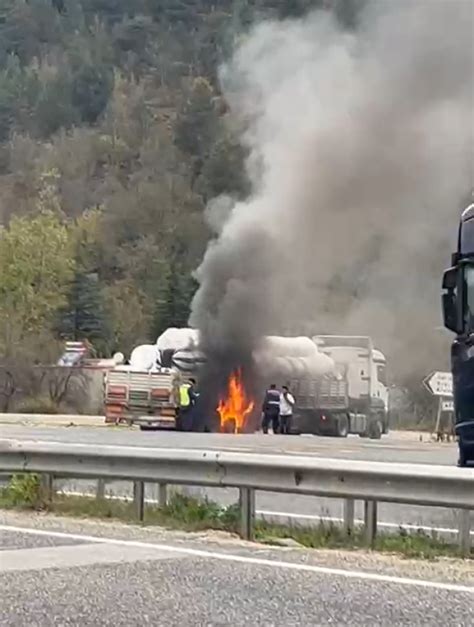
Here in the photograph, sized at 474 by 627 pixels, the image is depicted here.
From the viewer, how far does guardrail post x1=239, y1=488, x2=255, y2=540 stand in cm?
1061

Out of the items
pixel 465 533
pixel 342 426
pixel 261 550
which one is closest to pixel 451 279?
pixel 465 533

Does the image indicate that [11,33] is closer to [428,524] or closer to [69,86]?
[69,86]

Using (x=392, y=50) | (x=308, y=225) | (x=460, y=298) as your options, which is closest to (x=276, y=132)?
(x=308, y=225)

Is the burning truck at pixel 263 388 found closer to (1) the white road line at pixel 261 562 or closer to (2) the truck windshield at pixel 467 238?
(2) the truck windshield at pixel 467 238

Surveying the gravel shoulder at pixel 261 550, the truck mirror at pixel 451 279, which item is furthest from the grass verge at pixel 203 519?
the truck mirror at pixel 451 279

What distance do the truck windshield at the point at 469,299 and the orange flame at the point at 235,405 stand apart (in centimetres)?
2223

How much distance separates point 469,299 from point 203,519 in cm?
428

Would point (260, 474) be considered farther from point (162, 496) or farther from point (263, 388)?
point (263, 388)

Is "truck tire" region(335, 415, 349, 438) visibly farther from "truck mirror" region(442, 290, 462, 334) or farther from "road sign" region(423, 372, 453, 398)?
"truck mirror" region(442, 290, 462, 334)

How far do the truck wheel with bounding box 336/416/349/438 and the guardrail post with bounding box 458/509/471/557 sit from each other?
26898 mm

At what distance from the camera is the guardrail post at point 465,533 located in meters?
9.80

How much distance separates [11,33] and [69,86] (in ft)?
81.9

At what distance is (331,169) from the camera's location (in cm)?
3697

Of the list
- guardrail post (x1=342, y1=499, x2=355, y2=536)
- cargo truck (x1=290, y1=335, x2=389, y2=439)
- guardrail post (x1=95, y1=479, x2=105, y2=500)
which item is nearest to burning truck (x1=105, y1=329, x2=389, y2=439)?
cargo truck (x1=290, y1=335, x2=389, y2=439)
